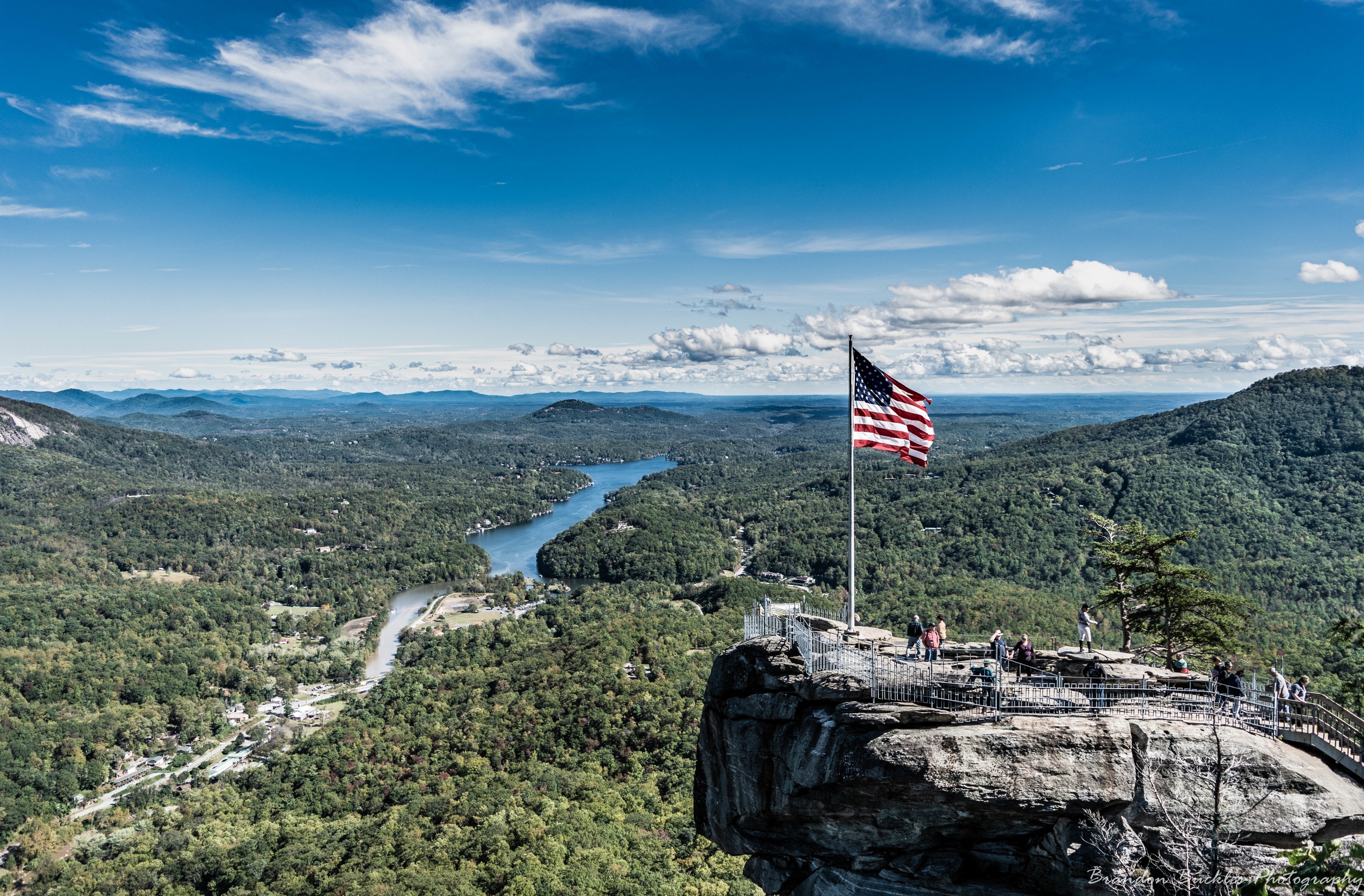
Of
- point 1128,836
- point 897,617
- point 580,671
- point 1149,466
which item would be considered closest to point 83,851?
point 580,671

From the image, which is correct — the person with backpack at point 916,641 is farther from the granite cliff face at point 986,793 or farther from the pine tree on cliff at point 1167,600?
the pine tree on cliff at point 1167,600

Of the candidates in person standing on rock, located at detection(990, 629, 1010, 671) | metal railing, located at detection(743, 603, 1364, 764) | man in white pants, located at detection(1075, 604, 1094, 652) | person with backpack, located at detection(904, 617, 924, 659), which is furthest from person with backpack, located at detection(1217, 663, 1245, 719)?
person with backpack, located at detection(904, 617, 924, 659)

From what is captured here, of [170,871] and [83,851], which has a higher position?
[170,871]

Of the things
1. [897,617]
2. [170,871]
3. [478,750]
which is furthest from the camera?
[897,617]

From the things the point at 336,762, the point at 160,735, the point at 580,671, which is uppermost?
the point at 580,671

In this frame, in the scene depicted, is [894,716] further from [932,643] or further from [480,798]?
[480,798]

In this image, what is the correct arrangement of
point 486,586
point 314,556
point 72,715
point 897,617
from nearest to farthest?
point 72,715 < point 897,617 < point 486,586 < point 314,556

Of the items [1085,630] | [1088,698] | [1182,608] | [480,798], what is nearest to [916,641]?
[1088,698]

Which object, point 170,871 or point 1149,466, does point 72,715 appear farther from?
point 1149,466
